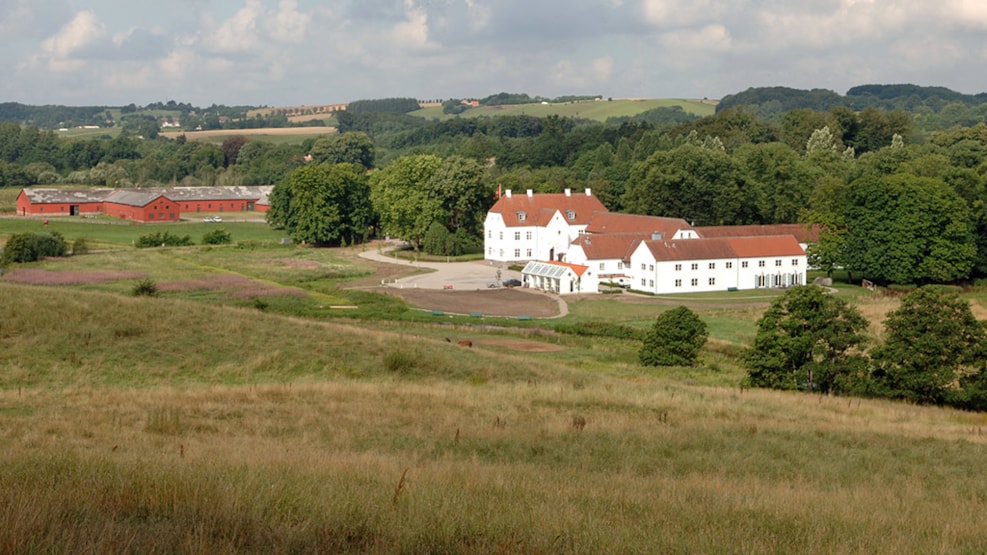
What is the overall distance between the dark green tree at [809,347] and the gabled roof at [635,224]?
38456 mm

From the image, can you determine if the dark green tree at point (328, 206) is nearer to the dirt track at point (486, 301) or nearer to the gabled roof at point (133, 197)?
the gabled roof at point (133, 197)

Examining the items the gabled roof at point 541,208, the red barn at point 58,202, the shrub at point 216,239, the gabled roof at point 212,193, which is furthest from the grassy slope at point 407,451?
the gabled roof at point 212,193

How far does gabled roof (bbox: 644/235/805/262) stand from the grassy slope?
1185 inches

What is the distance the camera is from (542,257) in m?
84.2

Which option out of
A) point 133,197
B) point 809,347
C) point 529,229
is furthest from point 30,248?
point 809,347

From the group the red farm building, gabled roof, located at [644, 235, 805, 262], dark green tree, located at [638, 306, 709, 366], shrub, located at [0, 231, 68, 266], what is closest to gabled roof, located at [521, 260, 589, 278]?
gabled roof, located at [644, 235, 805, 262]

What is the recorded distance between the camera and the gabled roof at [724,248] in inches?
2596

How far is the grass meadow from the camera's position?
351 inches

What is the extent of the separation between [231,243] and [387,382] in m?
67.2

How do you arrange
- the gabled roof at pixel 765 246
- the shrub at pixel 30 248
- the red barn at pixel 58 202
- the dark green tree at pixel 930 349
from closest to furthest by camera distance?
the dark green tree at pixel 930 349, the shrub at pixel 30 248, the gabled roof at pixel 765 246, the red barn at pixel 58 202

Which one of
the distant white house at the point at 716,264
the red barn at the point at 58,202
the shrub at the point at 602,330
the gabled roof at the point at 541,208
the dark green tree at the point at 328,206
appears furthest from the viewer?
the red barn at the point at 58,202

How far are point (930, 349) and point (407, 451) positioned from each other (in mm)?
20453

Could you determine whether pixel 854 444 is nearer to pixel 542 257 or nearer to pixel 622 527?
pixel 622 527

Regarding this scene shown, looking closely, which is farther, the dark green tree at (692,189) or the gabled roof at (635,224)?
the dark green tree at (692,189)
